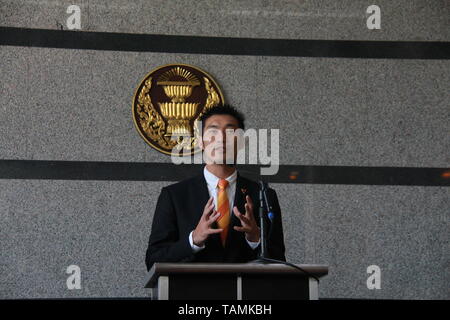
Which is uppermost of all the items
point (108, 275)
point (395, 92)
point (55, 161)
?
point (395, 92)

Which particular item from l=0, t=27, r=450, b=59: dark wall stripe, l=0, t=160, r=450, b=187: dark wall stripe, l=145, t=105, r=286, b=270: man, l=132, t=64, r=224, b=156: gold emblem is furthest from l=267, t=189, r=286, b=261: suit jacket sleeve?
l=0, t=27, r=450, b=59: dark wall stripe

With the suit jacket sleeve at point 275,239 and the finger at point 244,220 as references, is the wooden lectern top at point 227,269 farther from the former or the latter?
the suit jacket sleeve at point 275,239

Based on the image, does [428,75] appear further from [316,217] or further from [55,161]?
[55,161]

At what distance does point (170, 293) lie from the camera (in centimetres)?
315

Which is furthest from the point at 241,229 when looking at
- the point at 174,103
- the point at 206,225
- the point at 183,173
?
the point at 174,103

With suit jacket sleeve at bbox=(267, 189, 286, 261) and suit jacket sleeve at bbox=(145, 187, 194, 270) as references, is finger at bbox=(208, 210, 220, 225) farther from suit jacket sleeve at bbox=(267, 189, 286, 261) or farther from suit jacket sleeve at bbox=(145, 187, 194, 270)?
suit jacket sleeve at bbox=(267, 189, 286, 261)

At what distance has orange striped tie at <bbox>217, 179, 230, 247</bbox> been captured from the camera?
3.72m

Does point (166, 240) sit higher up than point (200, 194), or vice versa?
point (200, 194)

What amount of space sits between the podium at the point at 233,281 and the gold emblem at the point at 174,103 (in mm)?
3183

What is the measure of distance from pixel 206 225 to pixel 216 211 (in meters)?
0.24

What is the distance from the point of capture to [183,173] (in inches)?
250

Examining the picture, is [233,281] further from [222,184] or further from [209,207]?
[222,184]
